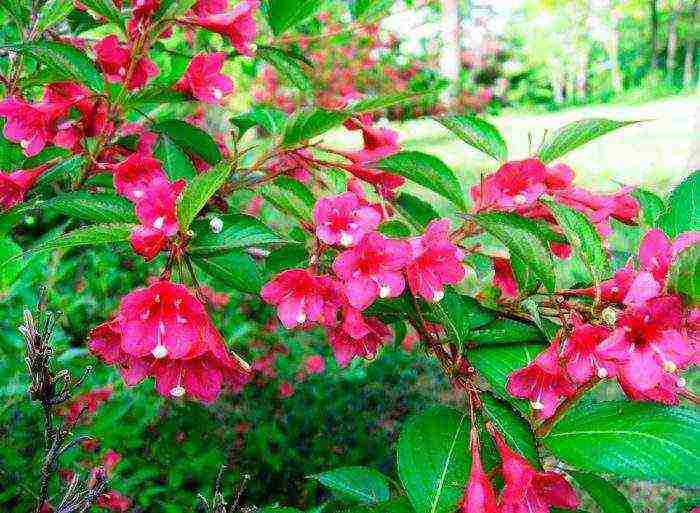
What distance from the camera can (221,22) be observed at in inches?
39.6

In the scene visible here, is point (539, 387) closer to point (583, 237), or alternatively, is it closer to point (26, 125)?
point (583, 237)

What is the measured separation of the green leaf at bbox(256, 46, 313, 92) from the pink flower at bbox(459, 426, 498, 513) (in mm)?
679

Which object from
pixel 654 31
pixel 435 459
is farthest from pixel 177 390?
pixel 654 31

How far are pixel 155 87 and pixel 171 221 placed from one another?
288mm

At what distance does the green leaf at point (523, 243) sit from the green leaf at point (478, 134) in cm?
14

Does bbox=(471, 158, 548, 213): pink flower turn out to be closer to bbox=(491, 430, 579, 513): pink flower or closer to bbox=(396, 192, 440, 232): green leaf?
bbox=(396, 192, 440, 232): green leaf

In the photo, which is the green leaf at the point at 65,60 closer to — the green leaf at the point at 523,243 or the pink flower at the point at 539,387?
the green leaf at the point at 523,243

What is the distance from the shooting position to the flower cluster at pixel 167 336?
72 cm

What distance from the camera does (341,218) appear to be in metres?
0.76

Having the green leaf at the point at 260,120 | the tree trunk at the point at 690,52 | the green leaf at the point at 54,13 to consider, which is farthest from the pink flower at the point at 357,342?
the tree trunk at the point at 690,52

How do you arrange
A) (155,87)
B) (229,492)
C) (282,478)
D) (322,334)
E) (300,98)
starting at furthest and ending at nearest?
(300,98) < (322,334) < (282,478) < (229,492) < (155,87)

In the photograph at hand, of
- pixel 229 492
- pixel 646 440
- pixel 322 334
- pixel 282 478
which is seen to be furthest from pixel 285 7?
pixel 322 334

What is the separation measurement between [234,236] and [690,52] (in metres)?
20.5

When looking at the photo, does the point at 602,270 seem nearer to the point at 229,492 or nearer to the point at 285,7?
the point at 285,7
